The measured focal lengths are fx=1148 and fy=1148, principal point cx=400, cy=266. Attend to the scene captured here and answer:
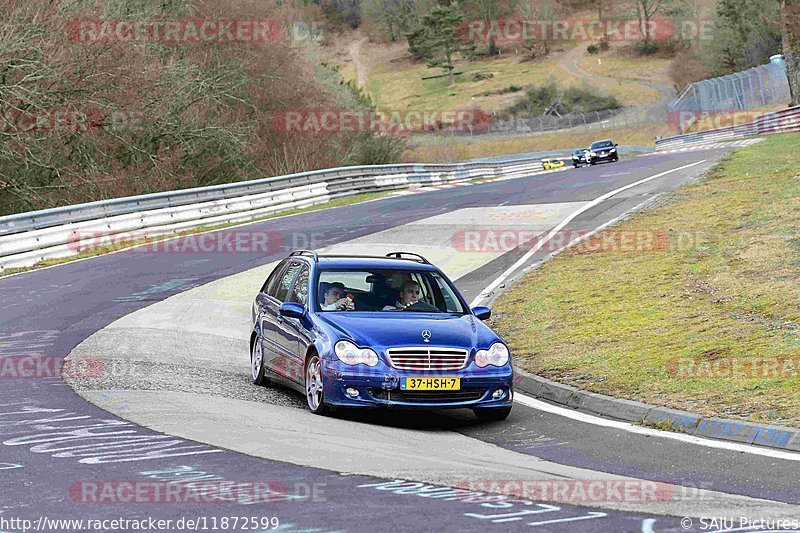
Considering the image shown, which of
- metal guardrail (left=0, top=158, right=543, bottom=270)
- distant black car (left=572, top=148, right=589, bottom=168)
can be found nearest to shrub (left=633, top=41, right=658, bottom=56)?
distant black car (left=572, top=148, right=589, bottom=168)

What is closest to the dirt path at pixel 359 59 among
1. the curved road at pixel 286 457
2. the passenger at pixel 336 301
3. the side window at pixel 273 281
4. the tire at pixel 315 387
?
the side window at pixel 273 281

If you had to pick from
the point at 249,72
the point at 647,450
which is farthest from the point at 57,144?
the point at 647,450

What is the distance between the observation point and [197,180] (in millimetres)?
41531

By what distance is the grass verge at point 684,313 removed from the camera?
1071cm

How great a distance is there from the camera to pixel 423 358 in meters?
10.3

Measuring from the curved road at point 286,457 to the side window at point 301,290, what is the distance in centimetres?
100

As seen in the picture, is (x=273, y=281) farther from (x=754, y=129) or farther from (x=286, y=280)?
(x=754, y=129)

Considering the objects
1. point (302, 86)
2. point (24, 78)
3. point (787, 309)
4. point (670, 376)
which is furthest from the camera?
point (302, 86)

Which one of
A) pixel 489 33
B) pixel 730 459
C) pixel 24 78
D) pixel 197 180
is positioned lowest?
pixel 730 459

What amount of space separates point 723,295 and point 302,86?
3609cm

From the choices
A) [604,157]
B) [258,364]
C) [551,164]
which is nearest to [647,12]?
[551,164]

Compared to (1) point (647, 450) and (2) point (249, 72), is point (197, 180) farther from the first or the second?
(1) point (647, 450)

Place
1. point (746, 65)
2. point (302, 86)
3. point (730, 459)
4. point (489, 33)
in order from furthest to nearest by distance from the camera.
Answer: point (489, 33) → point (746, 65) → point (302, 86) → point (730, 459)

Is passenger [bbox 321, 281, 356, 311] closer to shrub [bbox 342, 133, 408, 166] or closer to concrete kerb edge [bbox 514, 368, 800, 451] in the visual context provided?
concrete kerb edge [bbox 514, 368, 800, 451]
